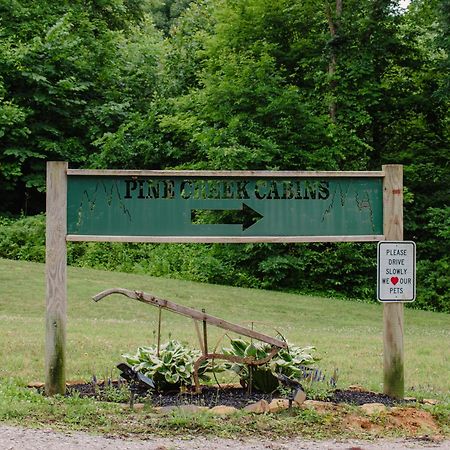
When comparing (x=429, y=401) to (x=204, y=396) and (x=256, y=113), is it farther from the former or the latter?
(x=256, y=113)

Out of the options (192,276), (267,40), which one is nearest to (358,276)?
(192,276)

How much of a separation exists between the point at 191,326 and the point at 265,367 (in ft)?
23.3

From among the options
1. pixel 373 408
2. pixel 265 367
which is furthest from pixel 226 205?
pixel 373 408

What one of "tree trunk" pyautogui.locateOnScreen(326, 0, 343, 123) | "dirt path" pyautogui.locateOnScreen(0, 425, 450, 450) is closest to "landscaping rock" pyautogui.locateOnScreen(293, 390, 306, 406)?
"dirt path" pyautogui.locateOnScreen(0, 425, 450, 450)

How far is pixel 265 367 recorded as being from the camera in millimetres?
6910

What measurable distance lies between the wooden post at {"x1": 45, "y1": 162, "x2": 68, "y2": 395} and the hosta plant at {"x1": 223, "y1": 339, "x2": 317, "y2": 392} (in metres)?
1.39

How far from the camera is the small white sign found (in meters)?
7.11

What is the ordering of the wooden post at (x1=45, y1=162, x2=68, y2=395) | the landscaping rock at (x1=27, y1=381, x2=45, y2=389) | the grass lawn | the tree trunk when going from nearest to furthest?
the wooden post at (x1=45, y1=162, x2=68, y2=395), the landscaping rock at (x1=27, y1=381, x2=45, y2=389), the grass lawn, the tree trunk

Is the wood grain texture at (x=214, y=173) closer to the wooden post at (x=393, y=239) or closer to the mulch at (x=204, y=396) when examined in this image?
the wooden post at (x=393, y=239)

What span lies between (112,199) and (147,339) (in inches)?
180

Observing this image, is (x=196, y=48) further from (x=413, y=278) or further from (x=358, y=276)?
(x=413, y=278)

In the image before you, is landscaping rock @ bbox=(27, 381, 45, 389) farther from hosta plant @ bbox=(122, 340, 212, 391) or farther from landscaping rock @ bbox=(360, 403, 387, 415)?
landscaping rock @ bbox=(360, 403, 387, 415)

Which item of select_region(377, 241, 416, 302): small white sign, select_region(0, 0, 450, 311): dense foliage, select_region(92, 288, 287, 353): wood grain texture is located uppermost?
select_region(0, 0, 450, 311): dense foliage

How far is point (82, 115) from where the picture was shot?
29875 millimetres
